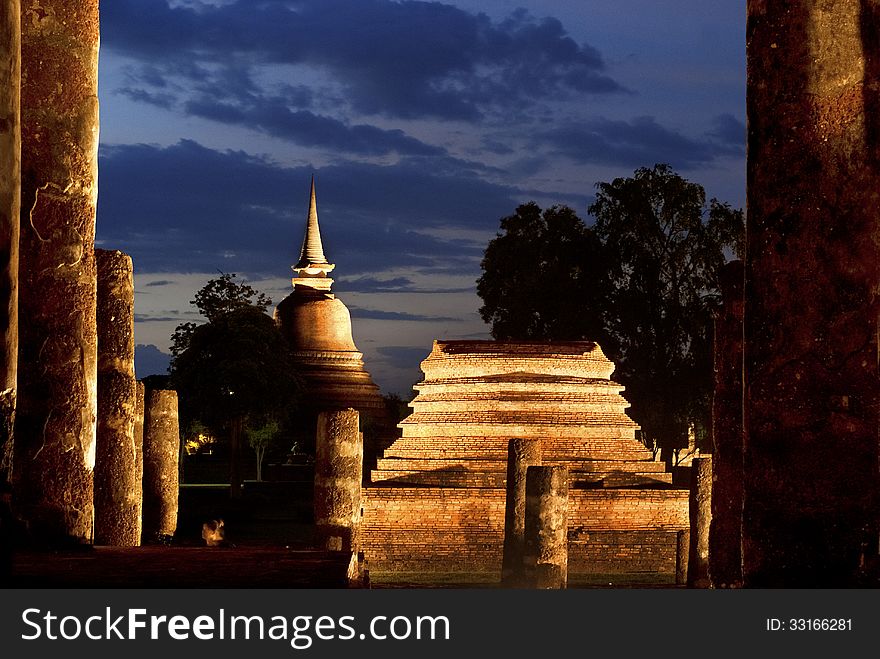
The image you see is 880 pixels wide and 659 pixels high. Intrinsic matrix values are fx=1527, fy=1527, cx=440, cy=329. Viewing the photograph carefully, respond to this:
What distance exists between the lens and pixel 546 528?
1741 centimetres

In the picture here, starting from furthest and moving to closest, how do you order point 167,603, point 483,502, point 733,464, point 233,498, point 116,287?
point 233,498 < point 483,502 < point 116,287 < point 733,464 < point 167,603

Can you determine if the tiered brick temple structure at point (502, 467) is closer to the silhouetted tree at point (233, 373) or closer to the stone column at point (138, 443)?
the stone column at point (138, 443)

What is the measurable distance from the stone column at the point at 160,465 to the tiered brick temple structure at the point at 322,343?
22.5m

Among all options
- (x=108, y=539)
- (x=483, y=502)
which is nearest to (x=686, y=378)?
(x=483, y=502)

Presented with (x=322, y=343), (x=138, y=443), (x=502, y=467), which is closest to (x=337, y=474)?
(x=502, y=467)

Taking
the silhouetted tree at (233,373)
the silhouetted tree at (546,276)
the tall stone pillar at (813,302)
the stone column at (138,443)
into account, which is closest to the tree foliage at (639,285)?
the silhouetted tree at (546,276)

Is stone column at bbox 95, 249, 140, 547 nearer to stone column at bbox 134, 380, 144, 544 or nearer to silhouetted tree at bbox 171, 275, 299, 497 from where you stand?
stone column at bbox 134, 380, 144, 544

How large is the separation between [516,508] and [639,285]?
17.8m

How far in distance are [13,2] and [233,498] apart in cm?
2583

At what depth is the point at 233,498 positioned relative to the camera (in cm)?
3142

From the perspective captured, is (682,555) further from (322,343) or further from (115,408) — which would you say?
(322,343)

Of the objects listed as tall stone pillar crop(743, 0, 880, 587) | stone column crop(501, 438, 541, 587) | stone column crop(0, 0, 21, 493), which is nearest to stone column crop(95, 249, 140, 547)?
stone column crop(501, 438, 541, 587)

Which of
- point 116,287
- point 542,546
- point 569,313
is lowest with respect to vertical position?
point 542,546

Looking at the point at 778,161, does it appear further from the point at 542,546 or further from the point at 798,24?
the point at 542,546
